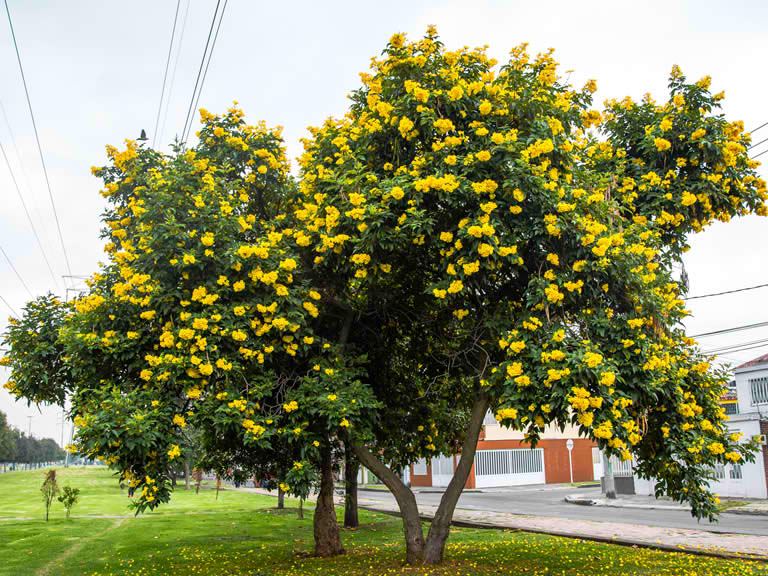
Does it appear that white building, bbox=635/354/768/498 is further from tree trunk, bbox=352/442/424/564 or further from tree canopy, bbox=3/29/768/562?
tree trunk, bbox=352/442/424/564

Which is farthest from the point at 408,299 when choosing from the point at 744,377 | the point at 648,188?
the point at 744,377

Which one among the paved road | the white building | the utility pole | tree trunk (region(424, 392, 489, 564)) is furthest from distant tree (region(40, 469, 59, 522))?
the white building

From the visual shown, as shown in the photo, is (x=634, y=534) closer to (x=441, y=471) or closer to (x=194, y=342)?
(x=194, y=342)

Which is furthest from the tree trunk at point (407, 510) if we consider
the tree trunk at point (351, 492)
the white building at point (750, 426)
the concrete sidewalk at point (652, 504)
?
the white building at point (750, 426)

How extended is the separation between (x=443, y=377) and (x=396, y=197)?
190 inches

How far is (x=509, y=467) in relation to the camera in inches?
1709

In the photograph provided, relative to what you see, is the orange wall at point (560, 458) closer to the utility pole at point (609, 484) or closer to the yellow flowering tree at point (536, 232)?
the utility pole at point (609, 484)

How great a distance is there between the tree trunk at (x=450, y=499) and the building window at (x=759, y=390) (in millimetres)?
20063

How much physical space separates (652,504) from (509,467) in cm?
1792

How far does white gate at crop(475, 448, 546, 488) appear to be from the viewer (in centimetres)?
4234

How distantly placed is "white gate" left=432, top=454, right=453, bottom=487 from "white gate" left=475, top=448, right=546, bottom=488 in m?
2.20

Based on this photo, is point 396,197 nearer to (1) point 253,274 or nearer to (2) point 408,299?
(1) point 253,274

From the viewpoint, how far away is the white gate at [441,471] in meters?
44.1

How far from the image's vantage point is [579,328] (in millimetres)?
9320
